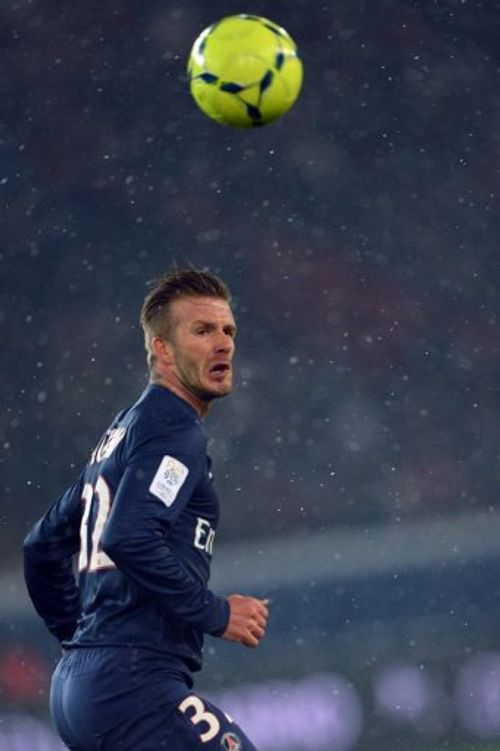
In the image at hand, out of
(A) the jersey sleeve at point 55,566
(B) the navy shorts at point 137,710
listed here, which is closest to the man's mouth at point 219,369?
(A) the jersey sleeve at point 55,566

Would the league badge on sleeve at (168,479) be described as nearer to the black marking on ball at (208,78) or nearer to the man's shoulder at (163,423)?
the man's shoulder at (163,423)

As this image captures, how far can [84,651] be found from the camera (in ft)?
11.6

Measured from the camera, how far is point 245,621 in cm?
349

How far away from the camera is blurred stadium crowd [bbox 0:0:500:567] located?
40.1 ft

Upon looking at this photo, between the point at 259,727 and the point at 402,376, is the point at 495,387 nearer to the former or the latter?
the point at 402,376

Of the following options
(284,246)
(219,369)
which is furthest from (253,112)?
(284,246)

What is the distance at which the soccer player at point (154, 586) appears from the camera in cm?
338

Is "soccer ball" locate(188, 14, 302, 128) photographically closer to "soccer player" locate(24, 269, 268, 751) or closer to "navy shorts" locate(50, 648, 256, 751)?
"soccer player" locate(24, 269, 268, 751)

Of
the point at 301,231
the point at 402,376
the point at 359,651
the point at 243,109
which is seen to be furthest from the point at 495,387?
the point at 243,109

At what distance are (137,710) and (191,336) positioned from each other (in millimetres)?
1042

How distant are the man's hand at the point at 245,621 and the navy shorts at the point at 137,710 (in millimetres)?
183

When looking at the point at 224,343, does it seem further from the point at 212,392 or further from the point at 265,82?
the point at 265,82

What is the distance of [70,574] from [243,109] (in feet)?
6.32

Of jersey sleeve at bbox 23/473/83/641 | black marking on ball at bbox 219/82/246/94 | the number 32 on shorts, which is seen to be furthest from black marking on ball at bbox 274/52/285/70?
the number 32 on shorts
